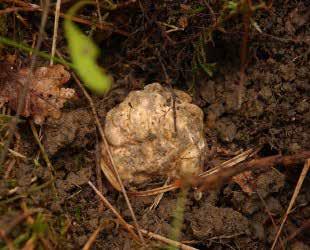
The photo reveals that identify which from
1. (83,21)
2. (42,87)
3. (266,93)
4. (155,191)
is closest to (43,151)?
(42,87)

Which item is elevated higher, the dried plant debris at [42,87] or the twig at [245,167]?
the dried plant debris at [42,87]

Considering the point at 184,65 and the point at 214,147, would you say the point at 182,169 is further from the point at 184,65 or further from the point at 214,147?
the point at 184,65

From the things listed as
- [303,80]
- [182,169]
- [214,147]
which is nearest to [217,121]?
[214,147]

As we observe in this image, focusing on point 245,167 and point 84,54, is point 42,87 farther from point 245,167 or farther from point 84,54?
point 245,167

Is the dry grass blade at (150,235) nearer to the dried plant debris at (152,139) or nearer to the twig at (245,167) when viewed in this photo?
the dried plant debris at (152,139)

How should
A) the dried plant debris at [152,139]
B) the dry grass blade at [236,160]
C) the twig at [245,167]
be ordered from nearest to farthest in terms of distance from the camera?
the twig at [245,167]
the dried plant debris at [152,139]
the dry grass blade at [236,160]

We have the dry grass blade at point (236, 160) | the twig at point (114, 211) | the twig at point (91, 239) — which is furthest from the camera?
the dry grass blade at point (236, 160)

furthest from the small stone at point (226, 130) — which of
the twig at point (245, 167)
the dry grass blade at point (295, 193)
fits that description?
the dry grass blade at point (295, 193)
